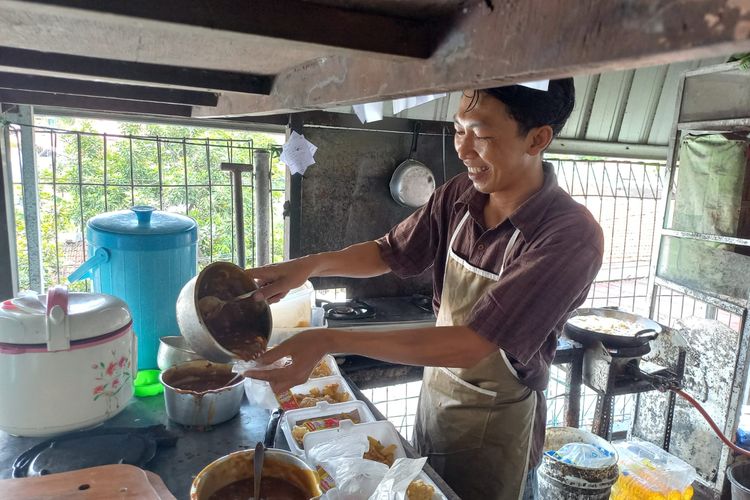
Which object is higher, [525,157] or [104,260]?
[525,157]

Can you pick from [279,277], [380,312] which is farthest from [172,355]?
[380,312]

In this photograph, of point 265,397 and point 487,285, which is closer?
point 487,285

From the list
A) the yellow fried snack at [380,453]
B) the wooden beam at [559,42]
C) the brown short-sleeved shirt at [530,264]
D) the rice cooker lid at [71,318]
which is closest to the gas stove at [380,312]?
the brown short-sleeved shirt at [530,264]

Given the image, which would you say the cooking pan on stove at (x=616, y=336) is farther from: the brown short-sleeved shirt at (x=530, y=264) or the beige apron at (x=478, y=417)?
the beige apron at (x=478, y=417)

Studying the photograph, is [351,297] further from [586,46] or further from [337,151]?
[586,46]

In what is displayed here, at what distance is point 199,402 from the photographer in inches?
62.6

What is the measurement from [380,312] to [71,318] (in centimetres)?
→ 189

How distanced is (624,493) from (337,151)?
2.47 m

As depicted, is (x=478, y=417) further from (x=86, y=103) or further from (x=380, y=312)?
(x=86, y=103)

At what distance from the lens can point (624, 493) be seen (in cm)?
259

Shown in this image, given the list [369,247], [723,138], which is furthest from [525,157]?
[723,138]

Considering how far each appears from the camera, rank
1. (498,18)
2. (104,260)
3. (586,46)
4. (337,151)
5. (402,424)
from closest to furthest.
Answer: (586,46)
(498,18)
(104,260)
(337,151)
(402,424)

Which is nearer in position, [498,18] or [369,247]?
[498,18]

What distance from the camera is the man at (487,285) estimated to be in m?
→ 1.36
